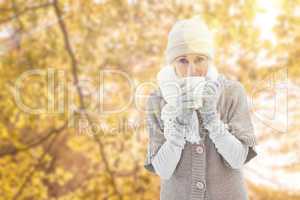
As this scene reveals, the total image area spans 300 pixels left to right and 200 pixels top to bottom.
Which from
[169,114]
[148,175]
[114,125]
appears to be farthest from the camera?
[148,175]

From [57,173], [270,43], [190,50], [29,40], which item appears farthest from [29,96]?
[190,50]

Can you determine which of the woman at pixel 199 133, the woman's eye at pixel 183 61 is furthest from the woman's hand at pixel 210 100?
the woman's eye at pixel 183 61

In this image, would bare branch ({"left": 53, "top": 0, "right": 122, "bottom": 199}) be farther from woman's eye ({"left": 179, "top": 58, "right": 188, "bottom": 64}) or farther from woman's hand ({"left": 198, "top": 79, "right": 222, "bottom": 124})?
woman's hand ({"left": 198, "top": 79, "right": 222, "bottom": 124})

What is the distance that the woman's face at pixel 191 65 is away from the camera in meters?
1.16

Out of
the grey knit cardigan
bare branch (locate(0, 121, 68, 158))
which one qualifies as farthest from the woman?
bare branch (locate(0, 121, 68, 158))

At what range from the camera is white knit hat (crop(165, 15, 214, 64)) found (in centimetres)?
118

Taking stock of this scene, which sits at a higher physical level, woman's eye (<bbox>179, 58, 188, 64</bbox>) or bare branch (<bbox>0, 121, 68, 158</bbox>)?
woman's eye (<bbox>179, 58, 188, 64</bbox>)

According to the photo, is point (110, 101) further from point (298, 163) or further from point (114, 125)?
point (298, 163)

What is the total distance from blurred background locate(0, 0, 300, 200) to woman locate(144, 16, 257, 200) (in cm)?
217

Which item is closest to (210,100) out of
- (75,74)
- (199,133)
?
(199,133)

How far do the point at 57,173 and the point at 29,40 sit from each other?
118cm

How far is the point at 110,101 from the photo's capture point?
3607mm

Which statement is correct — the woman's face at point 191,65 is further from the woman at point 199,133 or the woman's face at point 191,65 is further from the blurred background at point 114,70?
the blurred background at point 114,70

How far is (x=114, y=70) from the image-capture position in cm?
359
